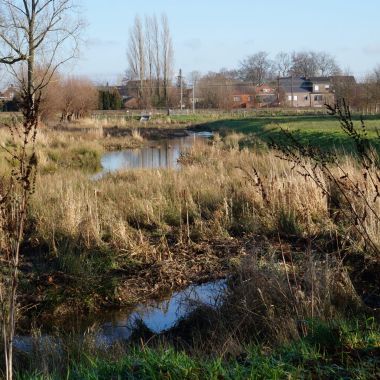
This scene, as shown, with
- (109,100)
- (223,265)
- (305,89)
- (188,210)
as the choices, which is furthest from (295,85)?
(223,265)

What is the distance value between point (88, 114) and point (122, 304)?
40.3 metres

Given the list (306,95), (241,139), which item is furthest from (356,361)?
(306,95)

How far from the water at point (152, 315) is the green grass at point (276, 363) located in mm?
1585

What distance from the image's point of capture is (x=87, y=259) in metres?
7.34

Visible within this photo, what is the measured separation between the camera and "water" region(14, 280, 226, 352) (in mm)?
5534

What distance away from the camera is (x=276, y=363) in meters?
3.38

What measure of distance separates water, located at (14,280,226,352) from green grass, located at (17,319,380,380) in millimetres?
1585

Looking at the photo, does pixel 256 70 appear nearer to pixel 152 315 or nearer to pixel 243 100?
pixel 243 100

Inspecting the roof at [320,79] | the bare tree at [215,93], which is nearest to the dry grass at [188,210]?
the bare tree at [215,93]

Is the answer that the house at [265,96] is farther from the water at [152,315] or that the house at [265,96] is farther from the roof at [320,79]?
the water at [152,315]

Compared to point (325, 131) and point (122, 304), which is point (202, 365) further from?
point (325, 131)

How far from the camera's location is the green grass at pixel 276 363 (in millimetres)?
3244

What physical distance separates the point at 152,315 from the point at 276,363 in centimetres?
301

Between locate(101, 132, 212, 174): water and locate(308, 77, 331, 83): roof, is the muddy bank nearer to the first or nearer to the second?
locate(101, 132, 212, 174): water
